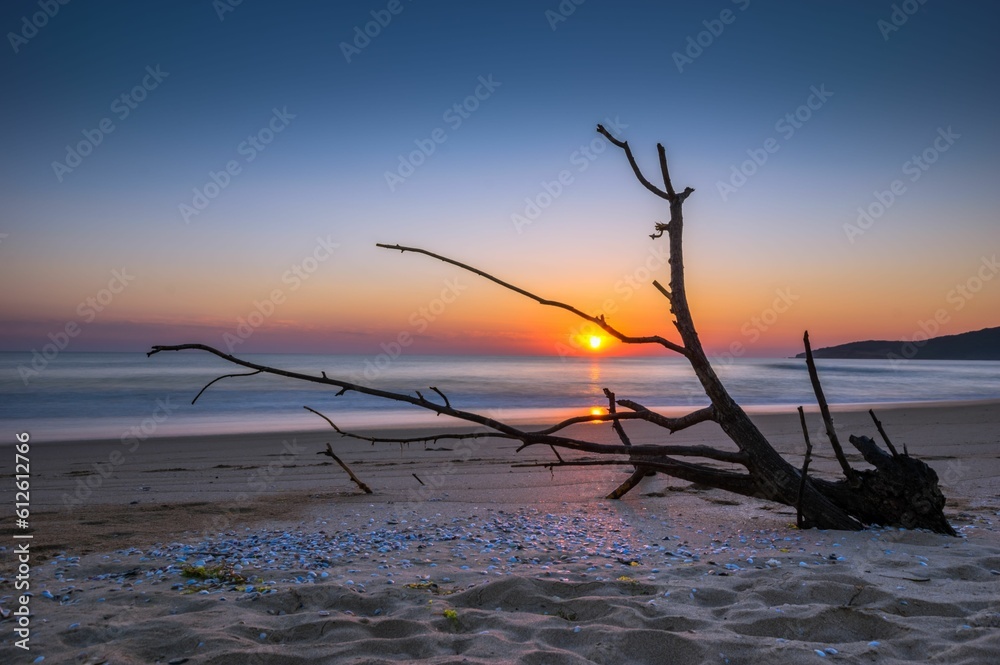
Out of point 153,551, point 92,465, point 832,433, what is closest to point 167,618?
point 153,551

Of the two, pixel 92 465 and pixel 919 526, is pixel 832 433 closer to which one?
pixel 919 526

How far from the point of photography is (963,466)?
8570mm

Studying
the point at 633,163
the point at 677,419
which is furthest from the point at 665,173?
the point at 677,419

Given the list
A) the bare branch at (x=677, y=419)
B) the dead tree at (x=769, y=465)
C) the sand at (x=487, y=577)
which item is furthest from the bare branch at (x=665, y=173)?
the sand at (x=487, y=577)

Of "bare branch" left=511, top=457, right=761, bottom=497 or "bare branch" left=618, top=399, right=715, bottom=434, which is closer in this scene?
"bare branch" left=618, top=399, right=715, bottom=434

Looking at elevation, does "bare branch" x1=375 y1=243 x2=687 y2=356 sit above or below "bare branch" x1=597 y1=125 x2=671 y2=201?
below

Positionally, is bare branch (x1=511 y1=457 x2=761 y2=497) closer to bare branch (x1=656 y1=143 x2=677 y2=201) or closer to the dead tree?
the dead tree

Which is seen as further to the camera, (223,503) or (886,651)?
(223,503)

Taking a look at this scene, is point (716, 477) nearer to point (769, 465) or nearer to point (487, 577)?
point (769, 465)

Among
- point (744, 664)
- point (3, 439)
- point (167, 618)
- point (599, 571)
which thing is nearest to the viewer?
point (744, 664)

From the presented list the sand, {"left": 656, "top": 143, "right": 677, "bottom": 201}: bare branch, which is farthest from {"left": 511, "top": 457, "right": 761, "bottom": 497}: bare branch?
{"left": 656, "top": 143, "right": 677, "bottom": 201}: bare branch

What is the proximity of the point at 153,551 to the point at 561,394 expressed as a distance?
2759 cm

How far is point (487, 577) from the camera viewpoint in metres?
3.99

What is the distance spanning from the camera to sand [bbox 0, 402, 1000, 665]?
287 centimetres
